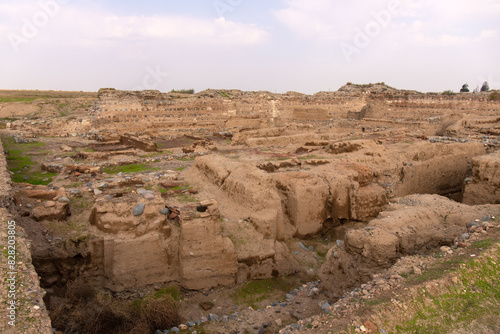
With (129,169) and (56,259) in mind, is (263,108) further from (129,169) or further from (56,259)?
(56,259)

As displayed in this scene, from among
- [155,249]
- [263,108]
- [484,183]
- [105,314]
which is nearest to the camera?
[105,314]

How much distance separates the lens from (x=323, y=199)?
7.47 metres

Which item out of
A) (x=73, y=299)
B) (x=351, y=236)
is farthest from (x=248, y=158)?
(x=73, y=299)

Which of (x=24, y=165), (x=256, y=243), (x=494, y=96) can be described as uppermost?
(x=494, y=96)

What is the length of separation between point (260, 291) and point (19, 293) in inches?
143

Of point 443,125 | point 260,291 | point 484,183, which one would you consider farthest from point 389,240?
point 443,125

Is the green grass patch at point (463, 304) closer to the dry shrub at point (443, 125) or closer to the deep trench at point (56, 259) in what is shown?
the deep trench at point (56, 259)

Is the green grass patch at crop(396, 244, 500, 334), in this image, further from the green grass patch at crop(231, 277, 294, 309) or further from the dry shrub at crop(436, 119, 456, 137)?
the dry shrub at crop(436, 119, 456, 137)

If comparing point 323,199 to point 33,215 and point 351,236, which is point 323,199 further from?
point 33,215

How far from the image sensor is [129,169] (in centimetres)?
920

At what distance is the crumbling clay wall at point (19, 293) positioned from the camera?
2.36 metres

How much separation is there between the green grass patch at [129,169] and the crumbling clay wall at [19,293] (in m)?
5.39

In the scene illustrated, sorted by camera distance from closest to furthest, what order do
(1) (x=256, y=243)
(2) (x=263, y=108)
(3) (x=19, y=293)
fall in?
(3) (x=19, y=293) < (1) (x=256, y=243) < (2) (x=263, y=108)

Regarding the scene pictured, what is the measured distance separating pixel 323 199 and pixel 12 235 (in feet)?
18.8
